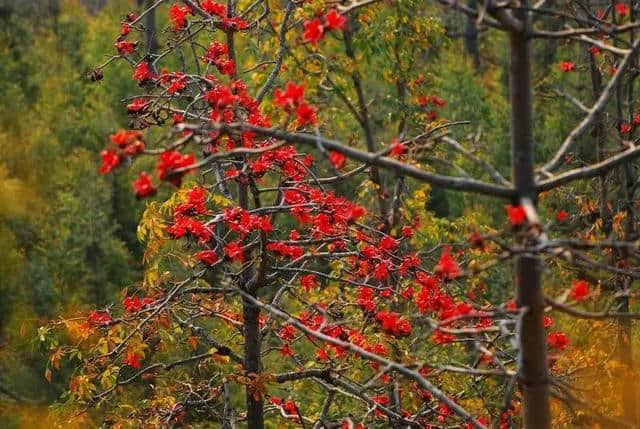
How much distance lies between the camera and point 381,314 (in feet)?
20.2

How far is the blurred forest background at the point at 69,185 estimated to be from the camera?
16609 mm

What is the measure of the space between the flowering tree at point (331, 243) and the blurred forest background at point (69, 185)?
13.7ft

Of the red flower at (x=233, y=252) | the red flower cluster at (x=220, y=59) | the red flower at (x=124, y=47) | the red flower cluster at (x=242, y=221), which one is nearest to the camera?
the red flower at (x=233, y=252)

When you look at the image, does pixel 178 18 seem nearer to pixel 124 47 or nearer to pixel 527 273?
pixel 124 47

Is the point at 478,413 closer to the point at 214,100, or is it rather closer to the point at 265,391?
the point at 265,391

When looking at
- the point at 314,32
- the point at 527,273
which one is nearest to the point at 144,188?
the point at 314,32

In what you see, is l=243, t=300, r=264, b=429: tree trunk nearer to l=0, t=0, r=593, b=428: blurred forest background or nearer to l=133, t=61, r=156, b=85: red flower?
l=133, t=61, r=156, b=85: red flower

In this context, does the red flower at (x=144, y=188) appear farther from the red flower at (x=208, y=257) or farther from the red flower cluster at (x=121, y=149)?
the red flower at (x=208, y=257)

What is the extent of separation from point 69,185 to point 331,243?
15460mm

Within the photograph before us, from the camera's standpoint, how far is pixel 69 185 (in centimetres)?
2145

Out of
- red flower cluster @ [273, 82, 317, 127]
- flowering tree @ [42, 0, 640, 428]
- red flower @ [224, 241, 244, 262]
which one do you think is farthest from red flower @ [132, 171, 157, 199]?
red flower @ [224, 241, 244, 262]

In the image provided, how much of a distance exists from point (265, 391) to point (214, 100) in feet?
6.58

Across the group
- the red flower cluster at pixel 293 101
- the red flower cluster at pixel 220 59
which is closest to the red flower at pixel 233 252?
the red flower cluster at pixel 220 59

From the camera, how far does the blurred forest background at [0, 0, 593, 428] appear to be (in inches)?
654
